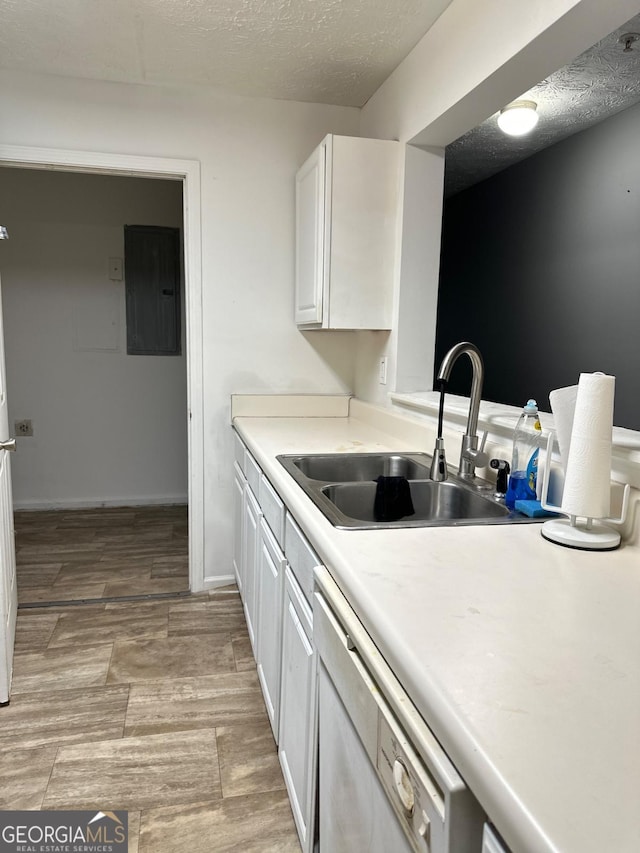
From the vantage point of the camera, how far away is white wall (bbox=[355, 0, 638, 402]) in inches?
57.9

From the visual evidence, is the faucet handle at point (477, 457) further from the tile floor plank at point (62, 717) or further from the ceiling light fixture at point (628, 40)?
the ceiling light fixture at point (628, 40)

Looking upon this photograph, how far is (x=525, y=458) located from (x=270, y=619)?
2.90 ft

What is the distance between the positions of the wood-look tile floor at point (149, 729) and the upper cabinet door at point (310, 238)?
1425 millimetres

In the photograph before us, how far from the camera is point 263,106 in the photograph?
2727 mm

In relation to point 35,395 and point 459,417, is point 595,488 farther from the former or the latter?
point 35,395

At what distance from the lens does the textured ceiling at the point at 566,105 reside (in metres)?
2.48

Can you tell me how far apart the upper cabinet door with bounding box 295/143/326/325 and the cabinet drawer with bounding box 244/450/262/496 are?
0.66 m

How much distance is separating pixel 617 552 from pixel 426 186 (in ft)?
5.70

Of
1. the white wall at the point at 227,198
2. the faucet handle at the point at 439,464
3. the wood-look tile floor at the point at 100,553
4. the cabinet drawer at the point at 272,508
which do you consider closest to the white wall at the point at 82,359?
the wood-look tile floor at the point at 100,553

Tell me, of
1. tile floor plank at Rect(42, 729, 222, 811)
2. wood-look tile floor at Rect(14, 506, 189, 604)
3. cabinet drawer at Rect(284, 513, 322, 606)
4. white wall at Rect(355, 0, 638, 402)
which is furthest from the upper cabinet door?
tile floor plank at Rect(42, 729, 222, 811)

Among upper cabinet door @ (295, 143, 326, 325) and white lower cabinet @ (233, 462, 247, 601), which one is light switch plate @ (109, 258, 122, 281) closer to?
upper cabinet door @ (295, 143, 326, 325)

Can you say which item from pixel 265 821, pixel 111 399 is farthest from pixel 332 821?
pixel 111 399

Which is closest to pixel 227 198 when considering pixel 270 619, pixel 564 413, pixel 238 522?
pixel 238 522

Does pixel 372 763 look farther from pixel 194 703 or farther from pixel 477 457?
pixel 194 703
